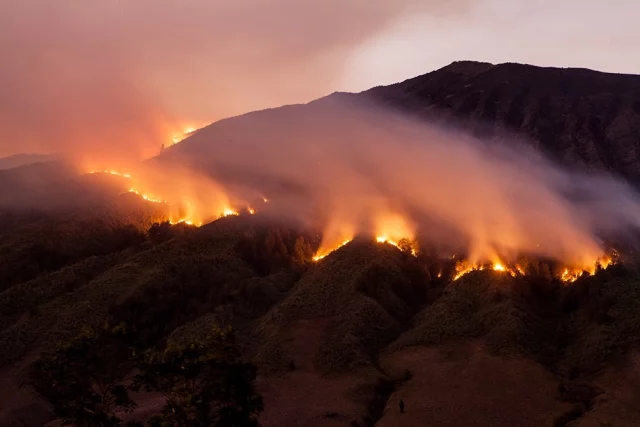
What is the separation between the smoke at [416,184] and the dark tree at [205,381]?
197 ft

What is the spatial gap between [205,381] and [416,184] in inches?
3688

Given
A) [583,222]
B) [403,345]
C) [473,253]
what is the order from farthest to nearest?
[583,222], [473,253], [403,345]

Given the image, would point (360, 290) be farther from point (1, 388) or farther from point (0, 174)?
point (0, 174)

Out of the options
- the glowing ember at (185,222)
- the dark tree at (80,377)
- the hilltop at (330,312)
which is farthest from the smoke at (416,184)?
the dark tree at (80,377)

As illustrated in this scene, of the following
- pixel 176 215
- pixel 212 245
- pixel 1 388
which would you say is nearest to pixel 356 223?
pixel 212 245

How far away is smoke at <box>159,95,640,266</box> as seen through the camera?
306ft

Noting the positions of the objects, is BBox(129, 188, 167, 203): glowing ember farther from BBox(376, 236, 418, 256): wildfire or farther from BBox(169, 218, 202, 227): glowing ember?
BBox(376, 236, 418, 256): wildfire

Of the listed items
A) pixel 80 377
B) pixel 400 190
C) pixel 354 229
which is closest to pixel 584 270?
pixel 354 229

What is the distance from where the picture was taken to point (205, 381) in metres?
32.3

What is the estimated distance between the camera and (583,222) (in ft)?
319

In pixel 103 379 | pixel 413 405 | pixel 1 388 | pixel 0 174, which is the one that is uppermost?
pixel 0 174

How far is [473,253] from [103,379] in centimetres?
6492

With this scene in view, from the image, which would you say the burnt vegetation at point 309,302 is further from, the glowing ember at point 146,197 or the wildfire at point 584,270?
the glowing ember at point 146,197

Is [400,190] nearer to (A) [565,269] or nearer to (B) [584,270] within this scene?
(A) [565,269]
